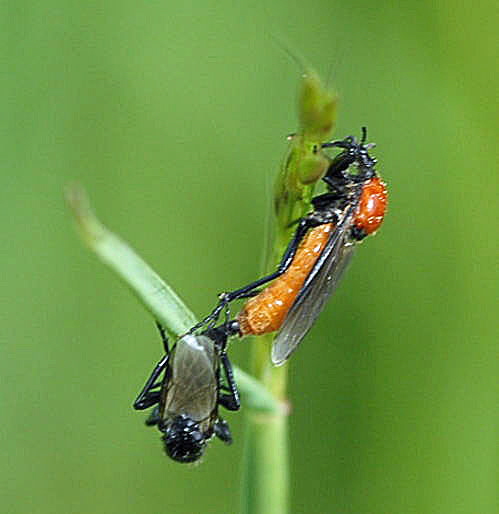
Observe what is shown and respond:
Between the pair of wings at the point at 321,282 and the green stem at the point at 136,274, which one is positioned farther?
the pair of wings at the point at 321,282

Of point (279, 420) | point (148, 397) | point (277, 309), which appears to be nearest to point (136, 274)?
point (279, 420)

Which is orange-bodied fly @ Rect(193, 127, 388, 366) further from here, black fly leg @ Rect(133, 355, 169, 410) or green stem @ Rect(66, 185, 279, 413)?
green stem @ Rect(66, 185, 279, 413)

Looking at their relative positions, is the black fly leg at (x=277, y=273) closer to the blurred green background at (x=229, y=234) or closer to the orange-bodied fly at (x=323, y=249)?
the orange-bodied fly at (x=323, y=249)

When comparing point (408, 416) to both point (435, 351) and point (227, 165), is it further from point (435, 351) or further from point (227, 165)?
point (227, 165)

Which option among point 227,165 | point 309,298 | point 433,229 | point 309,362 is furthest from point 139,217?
point 309,298

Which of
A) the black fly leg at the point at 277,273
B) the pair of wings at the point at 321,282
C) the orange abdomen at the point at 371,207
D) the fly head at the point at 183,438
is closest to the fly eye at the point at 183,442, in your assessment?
the fly head at the point at 183,438

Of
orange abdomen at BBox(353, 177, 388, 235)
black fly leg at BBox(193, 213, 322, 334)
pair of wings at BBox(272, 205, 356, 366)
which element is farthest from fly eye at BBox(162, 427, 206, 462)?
orange abdomen at BBox(353, 177, 388, 235)
